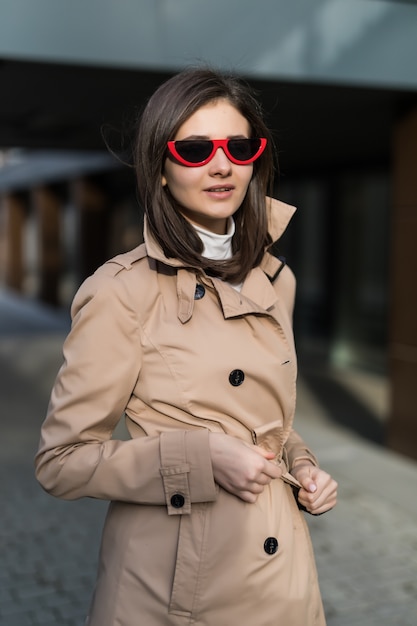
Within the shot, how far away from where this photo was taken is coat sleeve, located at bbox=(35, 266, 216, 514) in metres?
1.69

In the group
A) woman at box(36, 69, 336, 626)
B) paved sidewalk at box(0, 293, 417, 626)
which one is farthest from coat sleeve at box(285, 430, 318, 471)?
paved sidewalk at box(0, 293, 417, 626)

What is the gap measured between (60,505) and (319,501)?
396 cm

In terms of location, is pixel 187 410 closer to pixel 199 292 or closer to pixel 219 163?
pixel 199 292

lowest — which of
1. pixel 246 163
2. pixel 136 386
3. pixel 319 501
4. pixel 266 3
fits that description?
pixel 319 501

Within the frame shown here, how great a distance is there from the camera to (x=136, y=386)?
1.76 meters

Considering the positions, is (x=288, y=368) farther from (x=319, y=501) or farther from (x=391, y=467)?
(x=391, y=467)

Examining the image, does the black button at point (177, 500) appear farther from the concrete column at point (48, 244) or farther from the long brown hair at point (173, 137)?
the concrete column at point (48, 244)

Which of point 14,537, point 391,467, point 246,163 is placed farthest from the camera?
point 391,467

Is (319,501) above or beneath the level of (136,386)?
beneath

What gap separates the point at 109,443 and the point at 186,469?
0.62ft

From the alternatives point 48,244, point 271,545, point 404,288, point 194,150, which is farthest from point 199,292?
point 48,244

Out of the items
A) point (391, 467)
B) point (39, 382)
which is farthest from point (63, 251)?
point (391, 467)

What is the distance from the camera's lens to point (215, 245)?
6.26 ft

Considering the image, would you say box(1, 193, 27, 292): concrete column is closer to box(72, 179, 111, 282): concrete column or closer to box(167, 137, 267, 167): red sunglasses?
box(72, 179, 111, 282): concrete column
